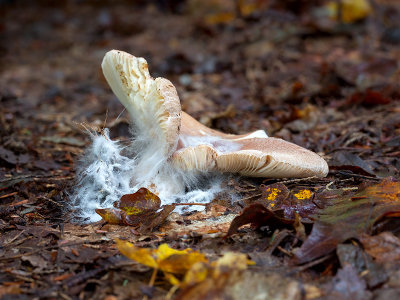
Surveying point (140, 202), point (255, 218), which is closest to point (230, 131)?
point (140, 202)

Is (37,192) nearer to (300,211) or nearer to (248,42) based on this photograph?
(300,211)

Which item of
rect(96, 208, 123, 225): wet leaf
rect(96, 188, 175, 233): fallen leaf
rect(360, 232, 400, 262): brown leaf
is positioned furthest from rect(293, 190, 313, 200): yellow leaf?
rect(96, 208, 123, 225): wet leaf

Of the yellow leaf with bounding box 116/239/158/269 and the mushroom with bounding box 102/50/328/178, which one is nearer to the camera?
the yellow leaf with bounding box 116/239/158/269

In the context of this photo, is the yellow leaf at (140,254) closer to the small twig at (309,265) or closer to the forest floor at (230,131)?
the forest floor at (230,131)

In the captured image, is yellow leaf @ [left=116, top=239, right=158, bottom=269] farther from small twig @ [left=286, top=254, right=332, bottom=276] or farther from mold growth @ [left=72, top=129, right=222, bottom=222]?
mold growth @ [left=72, top=129, right=222, bottom=222]

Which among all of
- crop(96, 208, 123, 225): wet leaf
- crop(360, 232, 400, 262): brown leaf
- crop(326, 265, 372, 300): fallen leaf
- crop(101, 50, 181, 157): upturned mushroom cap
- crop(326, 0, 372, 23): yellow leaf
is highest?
crop(326, 0, 372, 23): yellow leaf

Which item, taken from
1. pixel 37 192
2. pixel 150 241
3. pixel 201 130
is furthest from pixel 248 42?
pixel 150 241

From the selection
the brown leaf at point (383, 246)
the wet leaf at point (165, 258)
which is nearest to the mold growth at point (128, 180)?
the wet leaf at point (165, 258)
